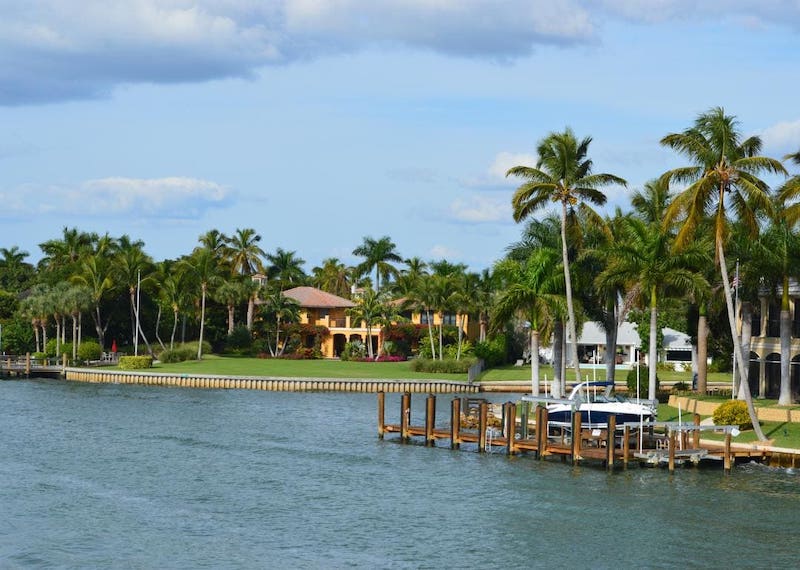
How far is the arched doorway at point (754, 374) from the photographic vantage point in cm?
6919

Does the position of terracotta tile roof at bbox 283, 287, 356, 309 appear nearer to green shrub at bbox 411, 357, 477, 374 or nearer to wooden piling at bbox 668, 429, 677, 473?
green shrub at bbox 411, 357, 477, 374

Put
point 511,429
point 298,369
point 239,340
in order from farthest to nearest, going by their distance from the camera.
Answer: point 239,340, point 298,369, point 511,429

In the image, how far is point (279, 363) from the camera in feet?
385

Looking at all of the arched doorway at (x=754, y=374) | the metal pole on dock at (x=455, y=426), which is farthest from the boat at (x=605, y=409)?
the arched doorway at (x=754, y=374)

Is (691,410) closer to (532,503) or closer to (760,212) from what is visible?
(760,212)

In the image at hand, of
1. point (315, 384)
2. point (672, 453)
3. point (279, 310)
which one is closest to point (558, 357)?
point (672, 453)

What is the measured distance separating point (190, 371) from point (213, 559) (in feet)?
234

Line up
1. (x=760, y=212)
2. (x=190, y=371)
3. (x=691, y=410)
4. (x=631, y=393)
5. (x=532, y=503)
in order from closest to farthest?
1. (x=532, y=503)
2. (x=760, y=212)
3. (x=691, y=410)
4. (x=631, y=393)
5. (x=190, y=371)

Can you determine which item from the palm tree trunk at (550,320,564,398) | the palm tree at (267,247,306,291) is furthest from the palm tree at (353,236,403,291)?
the palm tree trunk at (550,320,564,398)

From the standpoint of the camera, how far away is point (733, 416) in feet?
181

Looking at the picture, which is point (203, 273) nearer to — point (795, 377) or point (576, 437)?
point (795, 377)

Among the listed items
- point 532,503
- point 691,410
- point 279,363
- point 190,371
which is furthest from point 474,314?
point 532,503

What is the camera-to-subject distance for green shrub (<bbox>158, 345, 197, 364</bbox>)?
383 feet

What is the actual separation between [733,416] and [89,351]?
73455mm
